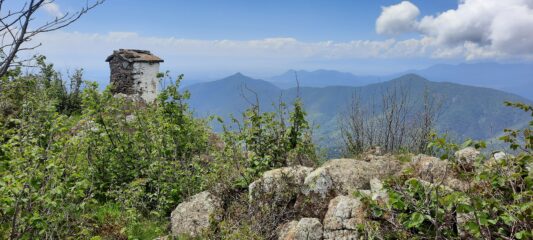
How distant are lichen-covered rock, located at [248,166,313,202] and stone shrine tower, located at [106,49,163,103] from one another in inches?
927

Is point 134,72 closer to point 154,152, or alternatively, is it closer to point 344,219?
point 154,152

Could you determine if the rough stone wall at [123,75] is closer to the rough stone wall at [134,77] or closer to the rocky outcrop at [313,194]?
the rough stone wall at [134,77]

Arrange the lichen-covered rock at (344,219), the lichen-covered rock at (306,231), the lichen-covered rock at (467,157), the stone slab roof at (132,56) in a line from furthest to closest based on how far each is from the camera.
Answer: the stone slab roof at (132,56), the lichen-covered rock at (467,157), the lichen-covered rock at (306,231), the lichen-covered rock at (344,219)

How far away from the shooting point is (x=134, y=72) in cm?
3005

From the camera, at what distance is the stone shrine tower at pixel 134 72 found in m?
30.0

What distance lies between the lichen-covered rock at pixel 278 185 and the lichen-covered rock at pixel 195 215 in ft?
3.13

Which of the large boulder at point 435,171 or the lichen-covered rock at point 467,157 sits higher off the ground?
the lichen-covered rock at point 467,157

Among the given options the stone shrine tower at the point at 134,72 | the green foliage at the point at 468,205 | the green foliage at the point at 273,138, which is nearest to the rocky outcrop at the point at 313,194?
the green foliage at the point at 468,205

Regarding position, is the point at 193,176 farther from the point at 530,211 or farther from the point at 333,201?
the point at 530,211

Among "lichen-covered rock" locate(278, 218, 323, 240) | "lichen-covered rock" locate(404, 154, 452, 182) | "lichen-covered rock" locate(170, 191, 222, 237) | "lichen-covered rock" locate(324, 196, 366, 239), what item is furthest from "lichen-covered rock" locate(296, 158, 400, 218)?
"lichen-covered rock" locate(170, 191, 222, 237)

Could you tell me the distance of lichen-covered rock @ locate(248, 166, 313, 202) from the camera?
8250mm

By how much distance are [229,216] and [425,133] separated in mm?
8425

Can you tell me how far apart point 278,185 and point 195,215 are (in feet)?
6.69

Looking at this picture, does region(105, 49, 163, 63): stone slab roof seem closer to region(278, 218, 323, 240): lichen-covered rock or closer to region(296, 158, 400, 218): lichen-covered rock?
region(296, 158, 400, 218): lichen-covered rock
